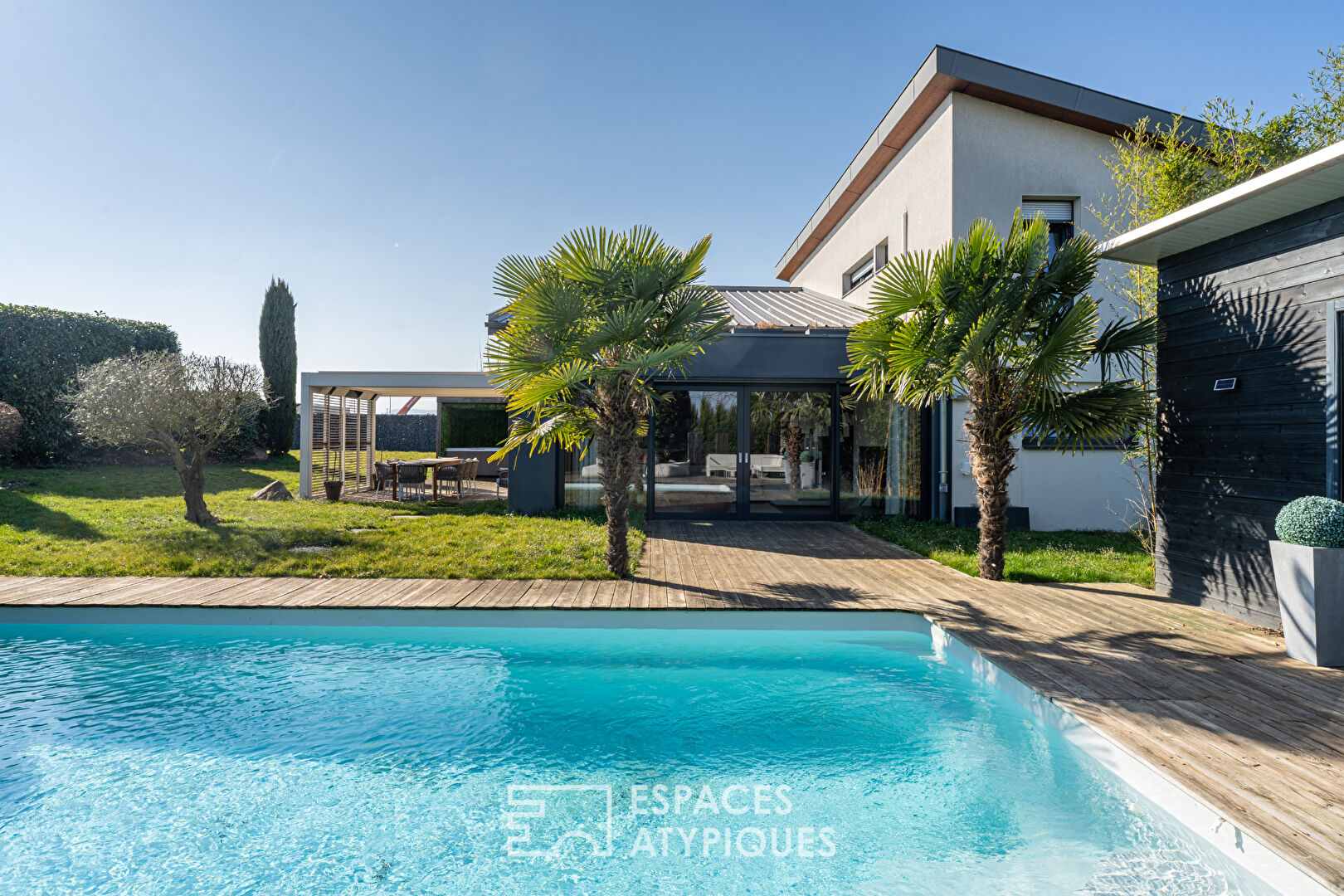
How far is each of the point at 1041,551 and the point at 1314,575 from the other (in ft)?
13.5

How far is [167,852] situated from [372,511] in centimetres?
891

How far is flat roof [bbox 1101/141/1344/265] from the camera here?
4012mm

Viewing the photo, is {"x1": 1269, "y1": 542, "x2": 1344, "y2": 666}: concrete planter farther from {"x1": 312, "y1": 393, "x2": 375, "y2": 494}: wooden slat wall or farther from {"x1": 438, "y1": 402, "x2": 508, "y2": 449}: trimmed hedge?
{"x1": 438, "y1": 402, "x2": 508, "y2": 449}: trimmed hedge

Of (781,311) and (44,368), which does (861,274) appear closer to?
(781,311)

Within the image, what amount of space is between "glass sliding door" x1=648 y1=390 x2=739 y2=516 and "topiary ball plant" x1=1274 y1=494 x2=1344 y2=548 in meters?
7.23

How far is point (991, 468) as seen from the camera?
21.2 ft

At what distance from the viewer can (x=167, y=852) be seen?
2.77 meters

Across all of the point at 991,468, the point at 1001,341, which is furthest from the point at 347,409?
the point at 1001,341

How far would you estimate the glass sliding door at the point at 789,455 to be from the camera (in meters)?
10.8

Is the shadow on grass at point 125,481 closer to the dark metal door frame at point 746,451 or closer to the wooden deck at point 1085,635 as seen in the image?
the wooden deck at point 1085,635

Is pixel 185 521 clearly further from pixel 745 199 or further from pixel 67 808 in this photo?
pixel 745 199

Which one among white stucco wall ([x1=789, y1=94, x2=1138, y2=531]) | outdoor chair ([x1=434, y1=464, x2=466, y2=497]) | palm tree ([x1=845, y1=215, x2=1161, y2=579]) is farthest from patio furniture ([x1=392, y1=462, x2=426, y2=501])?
white stucco wall ([x1=789, y1=94, x2=1138, y2=531])

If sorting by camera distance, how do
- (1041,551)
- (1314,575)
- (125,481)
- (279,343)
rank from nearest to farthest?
(1314,575), (1041,551), (125,481), (279,343)

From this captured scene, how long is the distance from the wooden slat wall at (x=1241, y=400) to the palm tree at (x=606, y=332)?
410 cm
